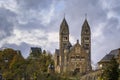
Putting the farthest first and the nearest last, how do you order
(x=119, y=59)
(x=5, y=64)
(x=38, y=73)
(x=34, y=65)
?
(x=5, y=64) → (x=34, y=65) → (x=38, y=73) → (x=119, y=59)

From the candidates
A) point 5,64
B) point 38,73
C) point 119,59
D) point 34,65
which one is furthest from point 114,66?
point 5,64

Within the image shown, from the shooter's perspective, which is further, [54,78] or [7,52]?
[7,52]

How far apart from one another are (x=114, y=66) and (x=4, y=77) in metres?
74.4

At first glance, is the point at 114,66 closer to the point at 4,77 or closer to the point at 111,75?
the point at 111,75

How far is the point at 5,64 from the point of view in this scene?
192 metres

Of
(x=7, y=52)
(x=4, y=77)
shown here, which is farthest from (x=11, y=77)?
(x=7, y=52)

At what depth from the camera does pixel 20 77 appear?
566 ft

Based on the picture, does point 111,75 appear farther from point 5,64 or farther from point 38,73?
point 5,64

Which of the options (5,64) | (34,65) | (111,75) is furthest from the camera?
(5,64)

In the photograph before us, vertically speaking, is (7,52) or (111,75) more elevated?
(7,52)

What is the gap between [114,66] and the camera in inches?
4107

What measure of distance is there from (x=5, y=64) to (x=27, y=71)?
22.9m

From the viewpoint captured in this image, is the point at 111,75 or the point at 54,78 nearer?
the point at 111,75

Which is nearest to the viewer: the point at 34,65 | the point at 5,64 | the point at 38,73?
the point at 38,73
